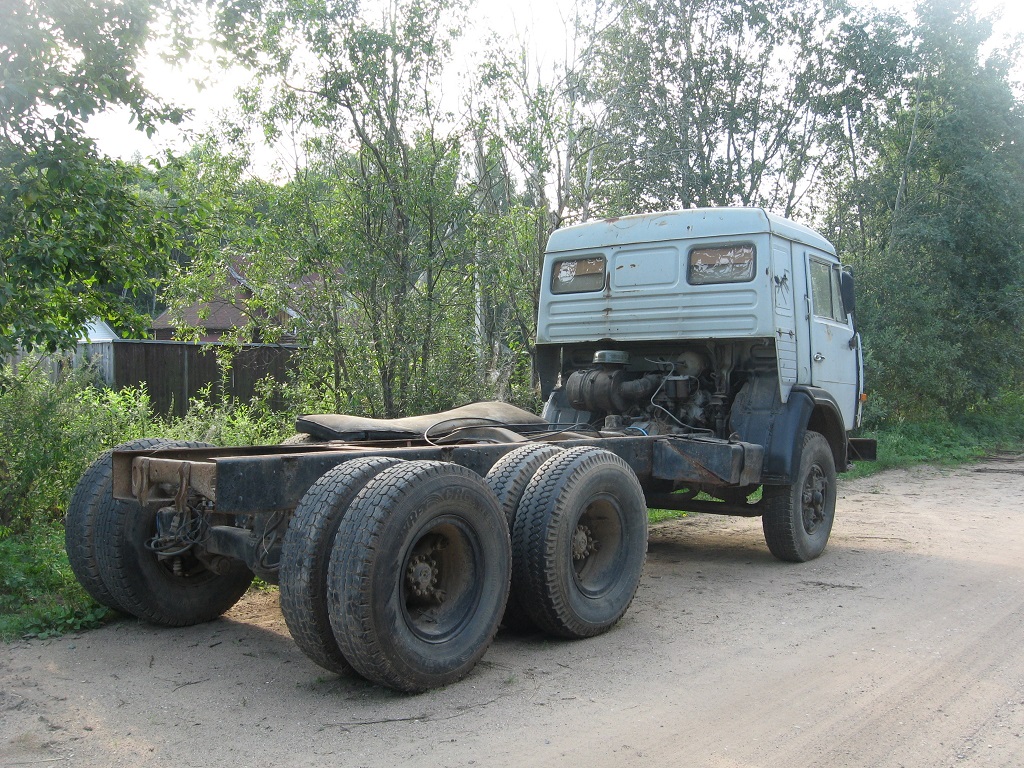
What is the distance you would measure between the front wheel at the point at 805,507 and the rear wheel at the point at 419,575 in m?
3.47

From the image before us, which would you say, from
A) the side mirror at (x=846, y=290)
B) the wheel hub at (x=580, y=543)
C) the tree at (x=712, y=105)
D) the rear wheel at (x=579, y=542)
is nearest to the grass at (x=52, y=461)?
the rear wheel at (x=579, y=542)

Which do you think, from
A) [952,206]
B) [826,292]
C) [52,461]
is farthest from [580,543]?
[952,206]

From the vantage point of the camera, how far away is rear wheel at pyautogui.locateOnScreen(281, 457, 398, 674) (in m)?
4.04

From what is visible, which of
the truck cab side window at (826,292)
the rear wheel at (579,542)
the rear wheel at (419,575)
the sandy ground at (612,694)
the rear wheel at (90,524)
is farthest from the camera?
the truck cab side window at (826,292)

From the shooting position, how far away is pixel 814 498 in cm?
782

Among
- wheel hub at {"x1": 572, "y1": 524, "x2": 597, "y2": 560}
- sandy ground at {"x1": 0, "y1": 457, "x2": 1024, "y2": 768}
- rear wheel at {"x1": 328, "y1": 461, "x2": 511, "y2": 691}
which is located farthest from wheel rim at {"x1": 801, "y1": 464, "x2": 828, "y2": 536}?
rear wheel at {"x1": 328, "y1": 461, "x2": 511, "y2": 691}

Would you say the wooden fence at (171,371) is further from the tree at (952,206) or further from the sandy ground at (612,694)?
the tree at (952,206)

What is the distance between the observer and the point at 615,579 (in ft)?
18.2

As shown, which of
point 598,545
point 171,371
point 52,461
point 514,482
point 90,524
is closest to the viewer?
point 90,524

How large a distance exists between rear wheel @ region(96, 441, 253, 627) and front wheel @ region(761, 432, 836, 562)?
4.29m

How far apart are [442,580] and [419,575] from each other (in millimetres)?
261

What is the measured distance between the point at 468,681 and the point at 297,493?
1.27 metres

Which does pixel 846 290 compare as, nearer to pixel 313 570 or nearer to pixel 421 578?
pixel 421 578

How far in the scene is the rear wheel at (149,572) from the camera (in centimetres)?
507
